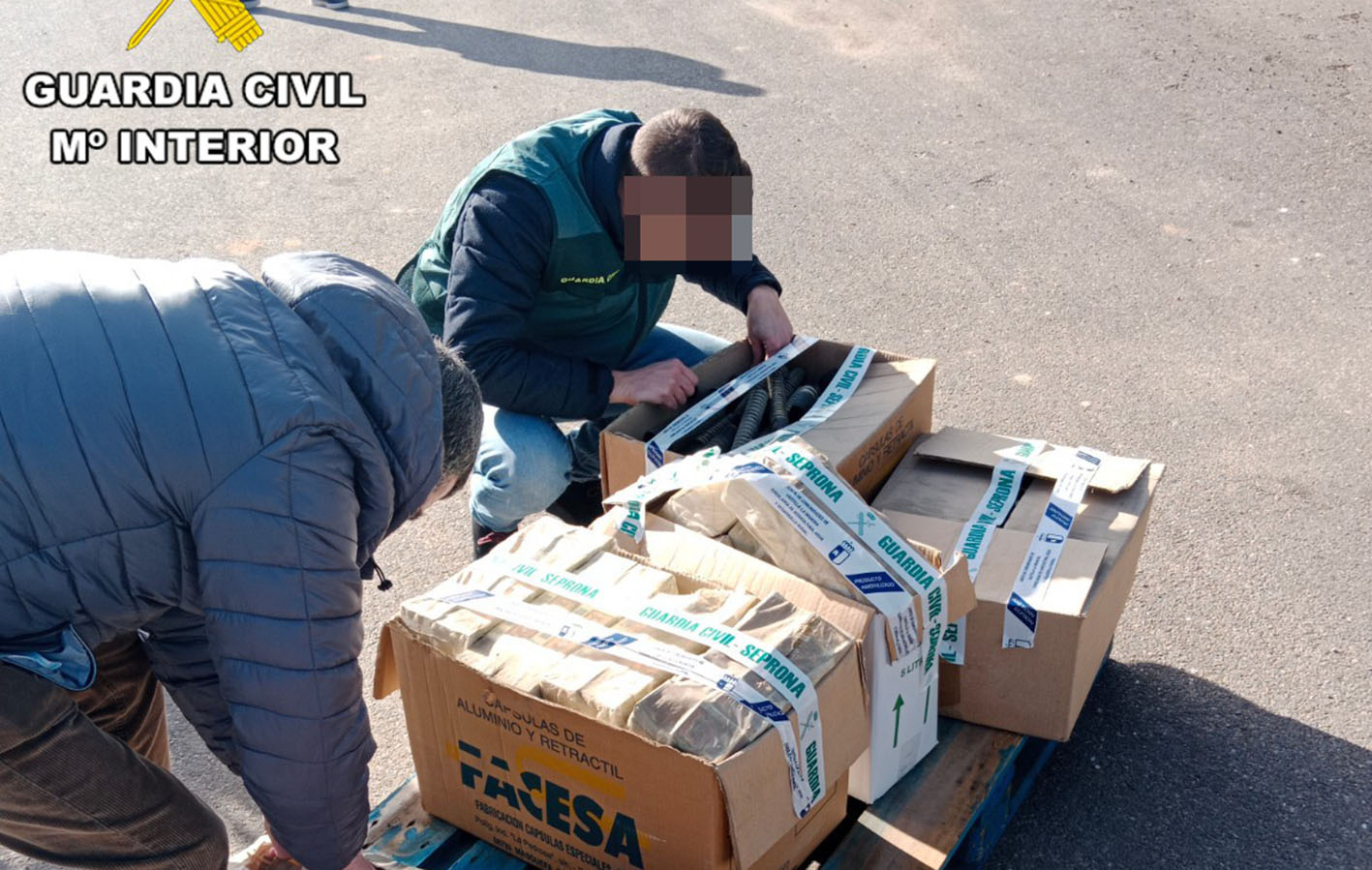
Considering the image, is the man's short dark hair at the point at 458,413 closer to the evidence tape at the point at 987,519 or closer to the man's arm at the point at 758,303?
the evidence tape at the point at 987,519

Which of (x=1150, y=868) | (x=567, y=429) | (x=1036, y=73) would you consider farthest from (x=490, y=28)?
(x=1150, y=868)

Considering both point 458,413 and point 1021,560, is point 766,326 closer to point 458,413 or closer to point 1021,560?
point 1021,560

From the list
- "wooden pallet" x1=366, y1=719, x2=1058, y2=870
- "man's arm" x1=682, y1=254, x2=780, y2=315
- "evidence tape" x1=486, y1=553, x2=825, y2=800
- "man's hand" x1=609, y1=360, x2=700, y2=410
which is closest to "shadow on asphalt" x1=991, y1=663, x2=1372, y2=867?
"wooden pallet" x1=366, y1=719, x2=1058, y2=870

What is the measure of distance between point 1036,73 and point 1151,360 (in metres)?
2.83

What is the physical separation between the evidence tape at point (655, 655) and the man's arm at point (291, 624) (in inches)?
12.3

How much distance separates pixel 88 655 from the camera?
1808 millimetres

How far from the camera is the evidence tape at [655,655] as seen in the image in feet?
6.26

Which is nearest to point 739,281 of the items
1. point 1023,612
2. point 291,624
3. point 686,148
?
point 686,148

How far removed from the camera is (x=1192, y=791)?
2701mm

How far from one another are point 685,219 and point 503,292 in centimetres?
44

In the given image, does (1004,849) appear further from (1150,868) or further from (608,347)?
(608,347)

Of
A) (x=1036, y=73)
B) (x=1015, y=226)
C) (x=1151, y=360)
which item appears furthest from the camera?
(x=1036, y=73)

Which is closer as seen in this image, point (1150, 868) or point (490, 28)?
point (1150, 868)

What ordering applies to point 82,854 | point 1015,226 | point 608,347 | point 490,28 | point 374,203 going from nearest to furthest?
point 82,854
point 608,347
point 1015,226
point 374,203
point 490,28
